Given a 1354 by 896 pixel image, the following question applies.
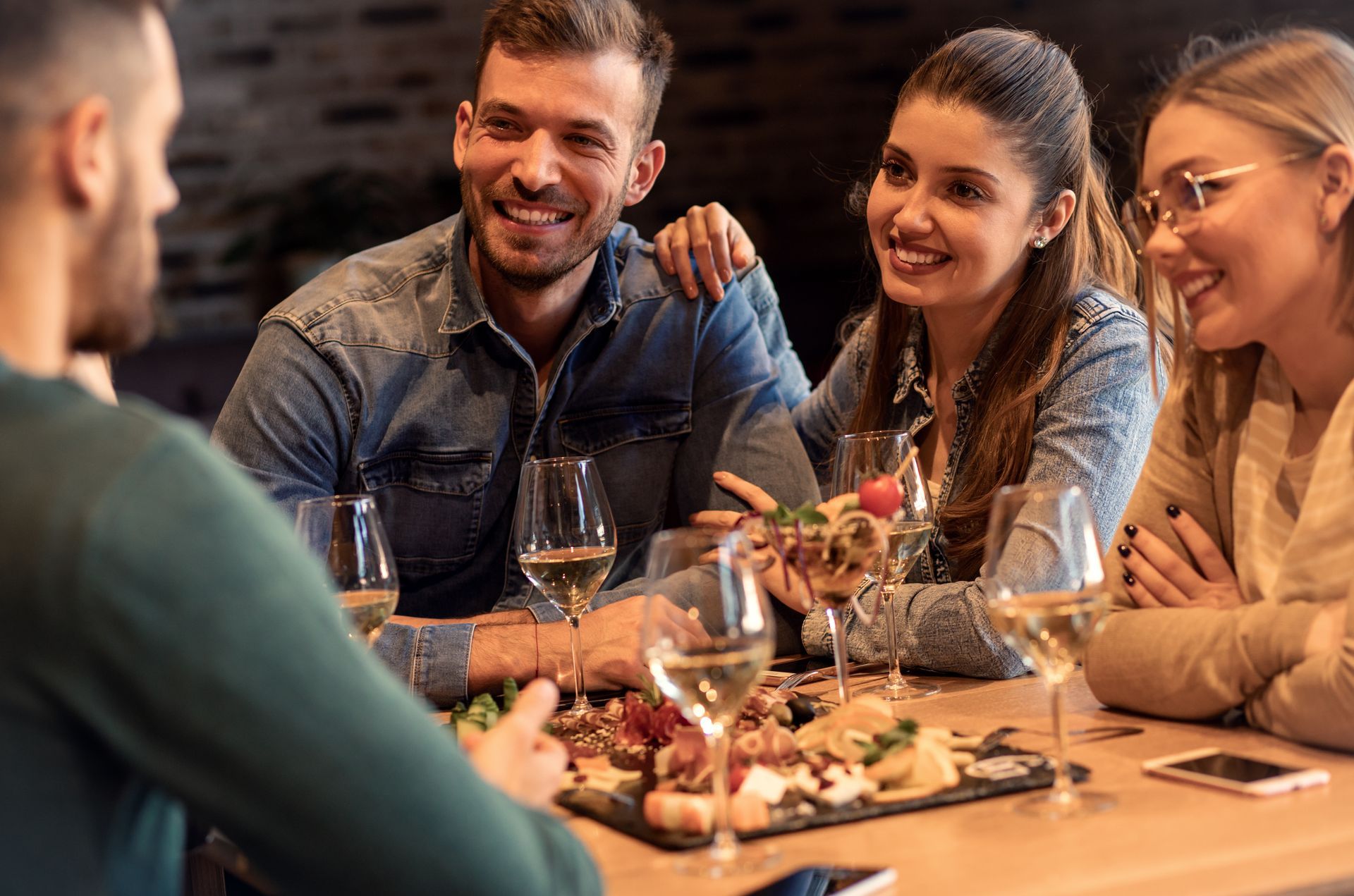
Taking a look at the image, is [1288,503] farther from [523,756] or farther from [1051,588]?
[523,756]

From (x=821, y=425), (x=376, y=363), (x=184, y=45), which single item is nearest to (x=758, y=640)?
(x=376, y=363)

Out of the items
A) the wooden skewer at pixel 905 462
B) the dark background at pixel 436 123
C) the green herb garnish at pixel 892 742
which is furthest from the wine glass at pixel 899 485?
the dark background at pixel 436 123

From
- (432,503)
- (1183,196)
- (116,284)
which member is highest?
(1183,196)

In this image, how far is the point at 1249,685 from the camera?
1.28 metres

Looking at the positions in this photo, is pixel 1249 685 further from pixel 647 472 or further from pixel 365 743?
pixel 647 472

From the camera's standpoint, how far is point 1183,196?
1379 mm

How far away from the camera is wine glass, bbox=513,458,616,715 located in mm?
1566

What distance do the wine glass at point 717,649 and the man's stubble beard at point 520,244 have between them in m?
1.25

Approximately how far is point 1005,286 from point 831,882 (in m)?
1.36

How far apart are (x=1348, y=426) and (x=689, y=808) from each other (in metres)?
0.72

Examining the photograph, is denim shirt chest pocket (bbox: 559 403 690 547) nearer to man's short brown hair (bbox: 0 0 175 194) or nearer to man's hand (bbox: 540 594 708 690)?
man's hand (bbox: 540 594 708 690)

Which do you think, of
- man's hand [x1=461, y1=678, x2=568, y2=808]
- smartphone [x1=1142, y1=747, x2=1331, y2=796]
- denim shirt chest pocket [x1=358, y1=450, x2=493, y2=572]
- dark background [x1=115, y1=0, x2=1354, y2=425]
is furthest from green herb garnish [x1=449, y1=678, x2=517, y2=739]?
dark background [x1=115, y1=0, x2=1354, y2=425]

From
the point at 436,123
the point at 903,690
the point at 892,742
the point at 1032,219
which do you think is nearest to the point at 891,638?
the point at 903,690

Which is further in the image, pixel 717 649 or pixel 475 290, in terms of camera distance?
pixel 475 290
